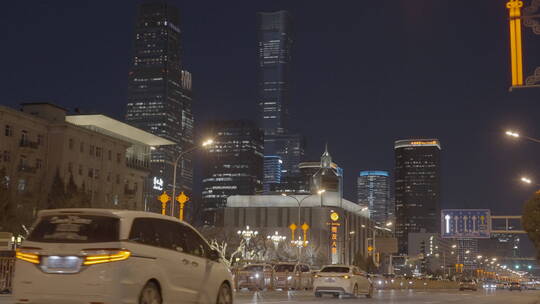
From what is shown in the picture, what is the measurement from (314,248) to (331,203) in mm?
16851

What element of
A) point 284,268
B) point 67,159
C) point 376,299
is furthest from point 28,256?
point 67,159

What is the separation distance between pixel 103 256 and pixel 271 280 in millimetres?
31363

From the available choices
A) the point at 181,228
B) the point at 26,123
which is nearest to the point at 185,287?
the point at 181,228

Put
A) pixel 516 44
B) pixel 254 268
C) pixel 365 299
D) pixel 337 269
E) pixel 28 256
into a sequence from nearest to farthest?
pixel 28 256 → pixel 516 44 → pixel 365 299 → pixel 337 269 → pixel 254 268

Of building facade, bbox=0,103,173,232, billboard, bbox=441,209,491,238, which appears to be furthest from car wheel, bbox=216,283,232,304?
billboard, bbox=441,209,491,238

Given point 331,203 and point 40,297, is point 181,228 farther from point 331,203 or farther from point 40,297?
point 331,203

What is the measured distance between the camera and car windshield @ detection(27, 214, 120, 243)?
1228 centimetres

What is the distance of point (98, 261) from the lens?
39.1 ft

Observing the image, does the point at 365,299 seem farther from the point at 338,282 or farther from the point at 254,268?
the point at 254,268

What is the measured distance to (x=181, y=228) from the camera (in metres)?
14.2

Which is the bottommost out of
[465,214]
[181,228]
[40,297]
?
[40,297]

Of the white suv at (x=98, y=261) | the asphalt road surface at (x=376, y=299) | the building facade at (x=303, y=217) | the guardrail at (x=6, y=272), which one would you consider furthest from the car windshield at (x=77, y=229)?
the building facade at (x=303, y=217)

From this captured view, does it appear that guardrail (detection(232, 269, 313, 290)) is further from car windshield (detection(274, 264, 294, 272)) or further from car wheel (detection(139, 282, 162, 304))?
car wheel (detection(139, 282, 162, 304))

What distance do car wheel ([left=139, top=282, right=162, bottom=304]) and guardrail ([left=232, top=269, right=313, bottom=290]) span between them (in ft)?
84.4
